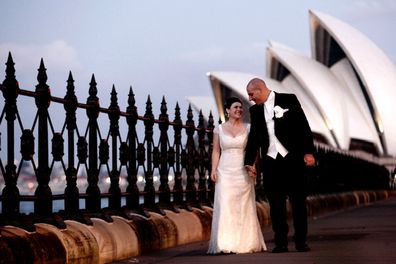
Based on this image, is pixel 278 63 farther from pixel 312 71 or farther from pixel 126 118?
pixel 126 118

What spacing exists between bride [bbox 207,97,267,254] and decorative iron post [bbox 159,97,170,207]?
6.58 feet

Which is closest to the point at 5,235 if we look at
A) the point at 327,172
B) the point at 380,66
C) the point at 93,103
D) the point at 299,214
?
the point at 93,103

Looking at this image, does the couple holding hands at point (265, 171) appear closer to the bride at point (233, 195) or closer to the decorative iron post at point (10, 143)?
the bride at point (233, 195)

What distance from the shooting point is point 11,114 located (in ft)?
29.6

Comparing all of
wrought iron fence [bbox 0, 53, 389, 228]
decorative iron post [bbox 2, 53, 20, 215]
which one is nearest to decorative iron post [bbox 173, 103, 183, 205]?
wrought iron fence [bbox 0, 53, 389, 228]

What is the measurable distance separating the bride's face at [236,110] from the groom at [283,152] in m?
0.22

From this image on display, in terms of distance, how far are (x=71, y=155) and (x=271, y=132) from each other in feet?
7.79

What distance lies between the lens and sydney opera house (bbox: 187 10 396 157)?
68.2 metres

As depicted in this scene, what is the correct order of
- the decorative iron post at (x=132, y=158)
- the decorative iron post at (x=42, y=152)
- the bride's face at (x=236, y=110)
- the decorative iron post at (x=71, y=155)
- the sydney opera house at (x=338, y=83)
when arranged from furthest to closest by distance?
Answer: the sydney opera house at (x=338, y=83), the decorative iron post at (x=132, y=158), the bride's face at (x=236, y=110), the decorative iron post at (x=71, y=155), the decorative iron post at (x=42, y=152)

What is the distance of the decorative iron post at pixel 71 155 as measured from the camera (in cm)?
1038

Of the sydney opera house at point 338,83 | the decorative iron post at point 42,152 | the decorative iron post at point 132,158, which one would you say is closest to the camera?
the decorative iron post at point 42,152

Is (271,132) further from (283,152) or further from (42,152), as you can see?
(42,152)

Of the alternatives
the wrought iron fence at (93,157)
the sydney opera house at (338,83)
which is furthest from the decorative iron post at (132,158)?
the sydney opera house at (338,83)

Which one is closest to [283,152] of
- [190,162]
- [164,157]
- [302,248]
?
→ [302,248]
